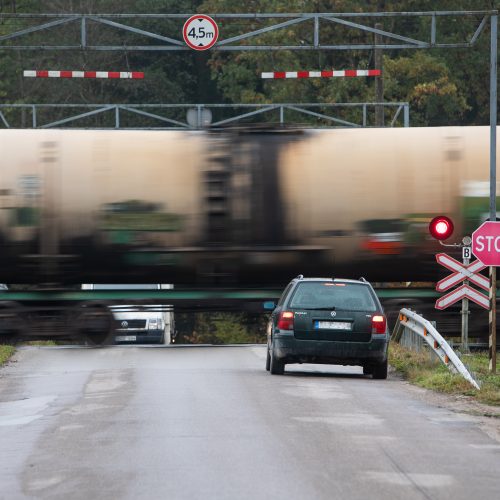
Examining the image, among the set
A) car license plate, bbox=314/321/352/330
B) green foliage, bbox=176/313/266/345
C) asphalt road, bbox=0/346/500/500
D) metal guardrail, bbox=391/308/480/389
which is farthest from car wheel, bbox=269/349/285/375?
green foliage, bbox=176/313/266/345

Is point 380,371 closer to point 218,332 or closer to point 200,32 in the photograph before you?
point 200,32

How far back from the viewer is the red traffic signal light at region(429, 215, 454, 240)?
26.3m

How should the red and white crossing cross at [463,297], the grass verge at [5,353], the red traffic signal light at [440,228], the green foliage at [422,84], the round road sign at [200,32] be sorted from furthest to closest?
1. the green foliage at [422,84]
2. the round road sign at [200,32]
3. the grass verge at [5,353]
4. the red and white crossing cross at [463,297]
5. the red traffic signal light at [440,228]

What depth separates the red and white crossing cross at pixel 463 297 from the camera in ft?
88.2

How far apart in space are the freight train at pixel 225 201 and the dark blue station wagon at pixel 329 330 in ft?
12.8

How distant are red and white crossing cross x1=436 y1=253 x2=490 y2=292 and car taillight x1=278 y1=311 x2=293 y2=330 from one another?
15.5 feet

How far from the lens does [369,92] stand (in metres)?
64.1

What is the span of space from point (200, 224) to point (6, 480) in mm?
14711

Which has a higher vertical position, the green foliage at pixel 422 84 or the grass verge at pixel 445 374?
the green foliage at pixel 422 84

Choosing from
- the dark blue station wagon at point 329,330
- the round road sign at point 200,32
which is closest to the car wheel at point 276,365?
the dark blue station wagon at point 329,330

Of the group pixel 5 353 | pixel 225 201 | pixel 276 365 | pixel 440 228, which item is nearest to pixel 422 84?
pixel 5 353

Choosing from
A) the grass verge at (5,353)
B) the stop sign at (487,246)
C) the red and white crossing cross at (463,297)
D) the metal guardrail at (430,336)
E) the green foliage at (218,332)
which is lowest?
the green foliage at (218,332)

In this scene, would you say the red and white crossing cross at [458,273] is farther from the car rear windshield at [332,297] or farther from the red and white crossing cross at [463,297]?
the car rear windshield at [332,297]

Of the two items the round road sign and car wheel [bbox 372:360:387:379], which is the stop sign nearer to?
car wheel [bbox 372:360:387:379]
